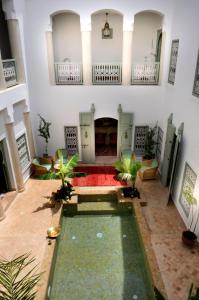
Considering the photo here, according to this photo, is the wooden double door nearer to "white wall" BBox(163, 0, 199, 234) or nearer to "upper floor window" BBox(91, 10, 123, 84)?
"upper floor window" BBox(91, 10, 123, 84)

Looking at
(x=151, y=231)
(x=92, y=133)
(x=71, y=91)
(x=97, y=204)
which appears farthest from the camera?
(x=92, y=133)

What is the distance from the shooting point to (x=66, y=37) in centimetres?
1112

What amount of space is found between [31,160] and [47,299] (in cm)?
651

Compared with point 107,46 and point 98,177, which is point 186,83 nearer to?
point 107,46

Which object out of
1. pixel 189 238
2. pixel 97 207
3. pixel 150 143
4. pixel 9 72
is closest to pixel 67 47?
pixel 9 72

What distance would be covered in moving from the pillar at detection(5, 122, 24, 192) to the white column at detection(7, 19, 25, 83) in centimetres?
245

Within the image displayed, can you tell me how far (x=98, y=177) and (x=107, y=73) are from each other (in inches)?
194

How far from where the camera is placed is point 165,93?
10391mm

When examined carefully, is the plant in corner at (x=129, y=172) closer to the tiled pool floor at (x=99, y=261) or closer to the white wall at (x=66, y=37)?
the tiled pool floor at (x=99, y=261)

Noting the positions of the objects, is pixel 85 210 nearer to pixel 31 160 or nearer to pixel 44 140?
pixel 31 160

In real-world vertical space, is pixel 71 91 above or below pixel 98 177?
above

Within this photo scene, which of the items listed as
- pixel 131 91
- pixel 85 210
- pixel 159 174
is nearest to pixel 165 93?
pixel 131 91

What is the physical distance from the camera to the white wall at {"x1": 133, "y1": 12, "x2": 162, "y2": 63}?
10930 millimetres

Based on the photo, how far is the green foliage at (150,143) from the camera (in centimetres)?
1119
